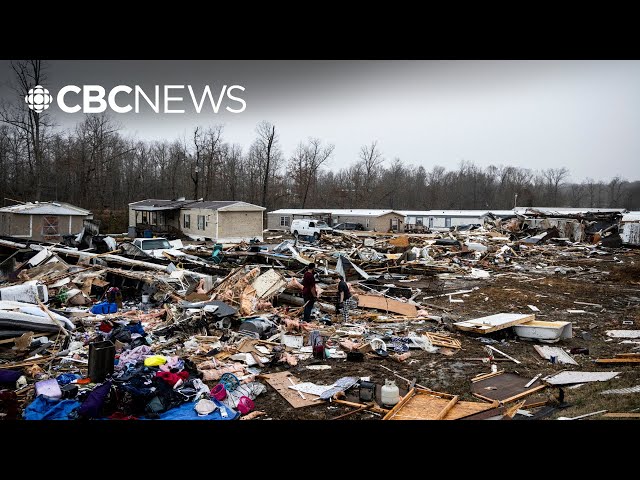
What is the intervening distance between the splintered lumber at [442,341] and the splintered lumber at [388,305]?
6.37ft

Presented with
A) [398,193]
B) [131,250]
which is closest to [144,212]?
[131,250]

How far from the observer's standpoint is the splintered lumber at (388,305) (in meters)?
11.6

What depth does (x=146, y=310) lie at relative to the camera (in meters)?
11.1

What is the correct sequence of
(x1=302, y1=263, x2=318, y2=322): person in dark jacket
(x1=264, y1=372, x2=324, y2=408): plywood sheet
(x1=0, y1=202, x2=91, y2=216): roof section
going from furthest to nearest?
(x1=0, y1=202, x2=91, y2=216): roof section
(x1=302, y1=263, x2=318, y2=322): person in dark jacket
(x1=264, y1=372, x2=324, y2=408): plywood sheet

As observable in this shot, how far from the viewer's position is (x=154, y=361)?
7.10 meters

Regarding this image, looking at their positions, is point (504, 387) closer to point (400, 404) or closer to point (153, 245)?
point (400, 404)

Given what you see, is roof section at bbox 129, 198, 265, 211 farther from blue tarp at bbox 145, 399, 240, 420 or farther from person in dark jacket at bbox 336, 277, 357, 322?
blue tarp at bbox 145, 399, 240, 420

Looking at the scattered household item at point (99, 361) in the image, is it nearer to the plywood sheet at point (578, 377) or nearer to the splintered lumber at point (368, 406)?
the splintered lumber at point (368, 406)

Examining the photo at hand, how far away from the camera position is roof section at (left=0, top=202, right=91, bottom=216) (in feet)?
76.0

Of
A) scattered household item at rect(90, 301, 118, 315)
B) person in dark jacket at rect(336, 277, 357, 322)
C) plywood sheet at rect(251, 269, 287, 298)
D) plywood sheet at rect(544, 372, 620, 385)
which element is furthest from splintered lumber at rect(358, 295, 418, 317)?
scattered household item at rect(90, 301, 118, 315)

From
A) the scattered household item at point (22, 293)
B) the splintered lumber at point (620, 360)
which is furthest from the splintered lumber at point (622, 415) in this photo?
the scattered household item at point (22, 293)

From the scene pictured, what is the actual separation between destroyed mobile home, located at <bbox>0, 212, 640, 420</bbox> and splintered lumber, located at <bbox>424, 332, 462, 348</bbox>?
0.16 feet
